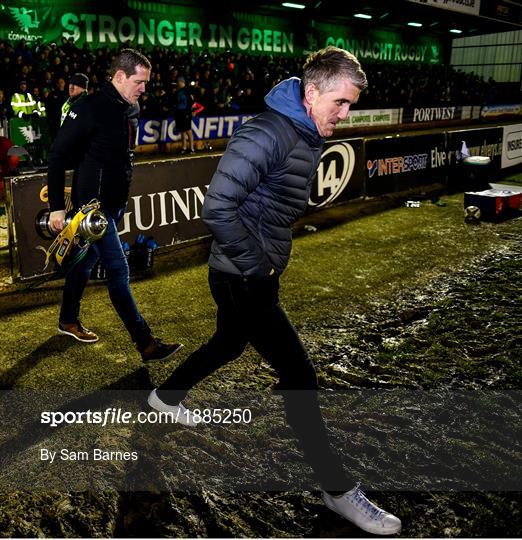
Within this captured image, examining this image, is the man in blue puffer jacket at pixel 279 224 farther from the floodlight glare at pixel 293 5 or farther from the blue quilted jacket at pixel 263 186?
the floodlight glare at pixel 293 5

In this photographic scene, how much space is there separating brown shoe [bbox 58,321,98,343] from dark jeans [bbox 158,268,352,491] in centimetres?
216

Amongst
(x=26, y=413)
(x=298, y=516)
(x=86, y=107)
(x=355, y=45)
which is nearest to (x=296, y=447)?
(x=298, y=516)

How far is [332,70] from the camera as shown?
2270 mm

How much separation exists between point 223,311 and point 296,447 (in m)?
1.09

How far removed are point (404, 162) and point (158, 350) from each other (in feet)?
28.8

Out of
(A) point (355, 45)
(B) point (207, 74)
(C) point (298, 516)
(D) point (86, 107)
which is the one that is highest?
(A) point (355, 45)

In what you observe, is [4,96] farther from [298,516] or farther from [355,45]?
[355,45]

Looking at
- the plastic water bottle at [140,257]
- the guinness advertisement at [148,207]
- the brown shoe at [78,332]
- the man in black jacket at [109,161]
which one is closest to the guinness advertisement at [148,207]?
the guinness advertisement at [148,207]

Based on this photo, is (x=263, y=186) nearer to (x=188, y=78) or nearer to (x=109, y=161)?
(x=109, y=161)

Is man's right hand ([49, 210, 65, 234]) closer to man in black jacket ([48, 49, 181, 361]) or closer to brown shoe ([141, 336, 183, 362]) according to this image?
man in black jacket ([48, 49, 181, 361])

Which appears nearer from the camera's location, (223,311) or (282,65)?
(223,311)

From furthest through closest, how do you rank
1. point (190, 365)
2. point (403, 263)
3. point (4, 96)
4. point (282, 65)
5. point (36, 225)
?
1. point (282, 65)
2. point (4, 96)
3. point (403, 263)
4. point (36, 225)
5. point (190, 365)

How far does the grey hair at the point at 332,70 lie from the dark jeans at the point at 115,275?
79.9 inches

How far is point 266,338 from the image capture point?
8.45ft
